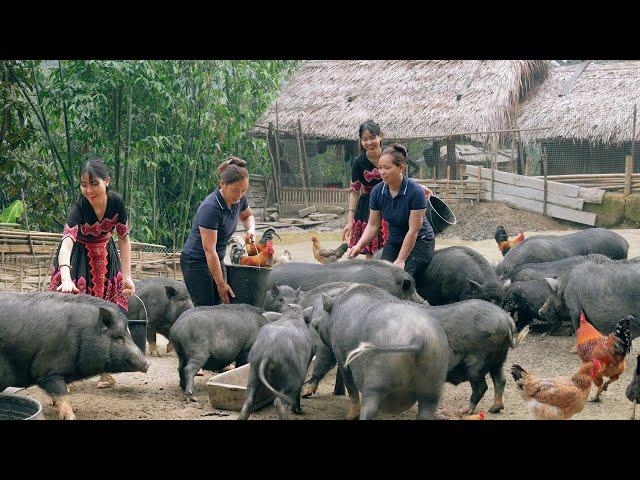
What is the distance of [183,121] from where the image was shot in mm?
14844

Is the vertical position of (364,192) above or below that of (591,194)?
above

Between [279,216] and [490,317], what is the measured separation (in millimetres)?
16493

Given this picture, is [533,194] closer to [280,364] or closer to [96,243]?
[96,243]

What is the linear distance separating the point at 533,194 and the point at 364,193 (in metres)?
11.7

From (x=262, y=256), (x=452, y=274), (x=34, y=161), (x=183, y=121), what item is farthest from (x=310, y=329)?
(x=34, y=161)

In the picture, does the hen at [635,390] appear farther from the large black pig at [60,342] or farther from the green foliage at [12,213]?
the green foliage at [12,213]

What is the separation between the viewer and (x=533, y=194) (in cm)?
1859

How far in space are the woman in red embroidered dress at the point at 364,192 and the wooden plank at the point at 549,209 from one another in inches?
438

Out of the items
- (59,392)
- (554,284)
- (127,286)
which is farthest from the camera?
(554,284)

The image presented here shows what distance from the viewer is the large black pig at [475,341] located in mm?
5367

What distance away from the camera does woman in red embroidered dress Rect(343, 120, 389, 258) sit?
7.45 metres

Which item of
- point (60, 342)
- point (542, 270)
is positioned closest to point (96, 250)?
point (60, 342)

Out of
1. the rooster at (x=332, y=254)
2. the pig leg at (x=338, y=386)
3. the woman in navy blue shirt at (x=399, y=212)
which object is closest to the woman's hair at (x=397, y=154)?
the woman in navy blue shirt at (x=399, y=212)

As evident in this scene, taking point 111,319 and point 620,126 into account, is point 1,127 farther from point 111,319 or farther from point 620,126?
point 620,126
